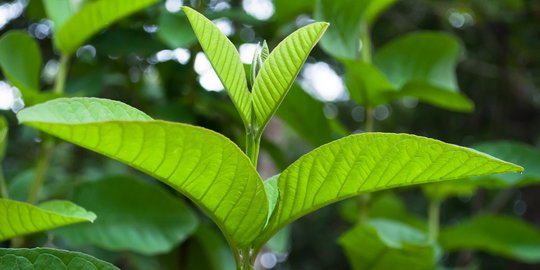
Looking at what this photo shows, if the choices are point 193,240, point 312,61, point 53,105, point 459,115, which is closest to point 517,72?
point 459,115

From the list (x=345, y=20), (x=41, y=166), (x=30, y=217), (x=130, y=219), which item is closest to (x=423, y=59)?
(x=345, y=20)

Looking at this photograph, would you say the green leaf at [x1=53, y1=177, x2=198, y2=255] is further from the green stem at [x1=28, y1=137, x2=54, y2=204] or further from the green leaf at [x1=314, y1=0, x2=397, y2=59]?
the green leaf at [x1=314, y1=0, x2=397, y2=59]

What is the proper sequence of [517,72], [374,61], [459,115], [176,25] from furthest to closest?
[459,115] < [517,72] < [374,61] < [176,25]

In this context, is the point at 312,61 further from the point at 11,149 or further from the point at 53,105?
the point at 53,105

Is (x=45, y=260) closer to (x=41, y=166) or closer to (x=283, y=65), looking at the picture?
(x=283, y=65)

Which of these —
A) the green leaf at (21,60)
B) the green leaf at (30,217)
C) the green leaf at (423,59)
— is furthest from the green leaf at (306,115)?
the green leaf at (30,217)

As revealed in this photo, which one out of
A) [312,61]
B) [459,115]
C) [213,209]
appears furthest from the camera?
[459,115]

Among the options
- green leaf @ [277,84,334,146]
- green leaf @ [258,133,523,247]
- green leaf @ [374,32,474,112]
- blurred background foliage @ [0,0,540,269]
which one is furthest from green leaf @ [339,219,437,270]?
green leaf @ [258,133,523,247]
